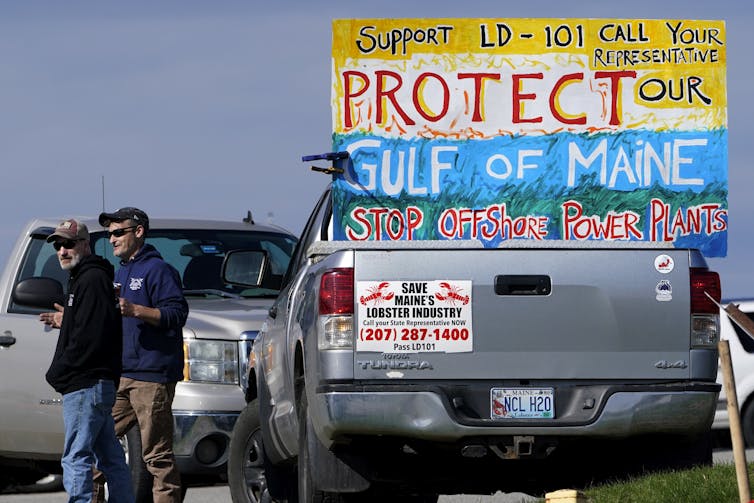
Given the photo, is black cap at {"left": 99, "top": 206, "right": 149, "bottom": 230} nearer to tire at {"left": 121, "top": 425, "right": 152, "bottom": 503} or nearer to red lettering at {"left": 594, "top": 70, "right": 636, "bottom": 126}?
tire at {"left": 121, "top": 425, "right": 152, "bottom": 503}

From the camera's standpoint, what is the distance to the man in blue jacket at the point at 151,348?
11148 millimetres

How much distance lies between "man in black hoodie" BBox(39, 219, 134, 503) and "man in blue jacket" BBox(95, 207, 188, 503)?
25.5 inches

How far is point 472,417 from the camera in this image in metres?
8.44

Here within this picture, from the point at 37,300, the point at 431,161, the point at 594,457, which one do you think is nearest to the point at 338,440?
the point at 594,457

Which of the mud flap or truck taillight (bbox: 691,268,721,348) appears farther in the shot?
the mud flap

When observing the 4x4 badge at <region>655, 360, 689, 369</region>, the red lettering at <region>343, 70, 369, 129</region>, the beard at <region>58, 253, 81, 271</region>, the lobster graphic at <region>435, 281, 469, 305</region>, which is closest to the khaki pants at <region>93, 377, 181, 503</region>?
the beard at <region>58, 253, 81, 271</region>

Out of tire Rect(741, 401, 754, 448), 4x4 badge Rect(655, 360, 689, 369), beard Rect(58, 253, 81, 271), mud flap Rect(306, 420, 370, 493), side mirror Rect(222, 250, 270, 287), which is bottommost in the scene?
tire Rect(741, 401, 754, 448)

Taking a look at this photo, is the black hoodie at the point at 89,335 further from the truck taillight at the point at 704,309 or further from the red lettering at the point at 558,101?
the truck taillight at the point at 704,309

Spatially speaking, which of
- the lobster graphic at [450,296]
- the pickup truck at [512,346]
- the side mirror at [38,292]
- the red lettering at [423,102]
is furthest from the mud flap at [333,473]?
the side mirror at [38,292]

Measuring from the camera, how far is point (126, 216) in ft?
37.3

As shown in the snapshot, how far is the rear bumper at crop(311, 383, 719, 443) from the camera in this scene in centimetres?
841

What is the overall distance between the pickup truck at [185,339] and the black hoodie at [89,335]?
1163mm

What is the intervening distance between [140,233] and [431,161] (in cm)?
220

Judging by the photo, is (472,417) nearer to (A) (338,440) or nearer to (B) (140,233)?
(A) (338,440)
